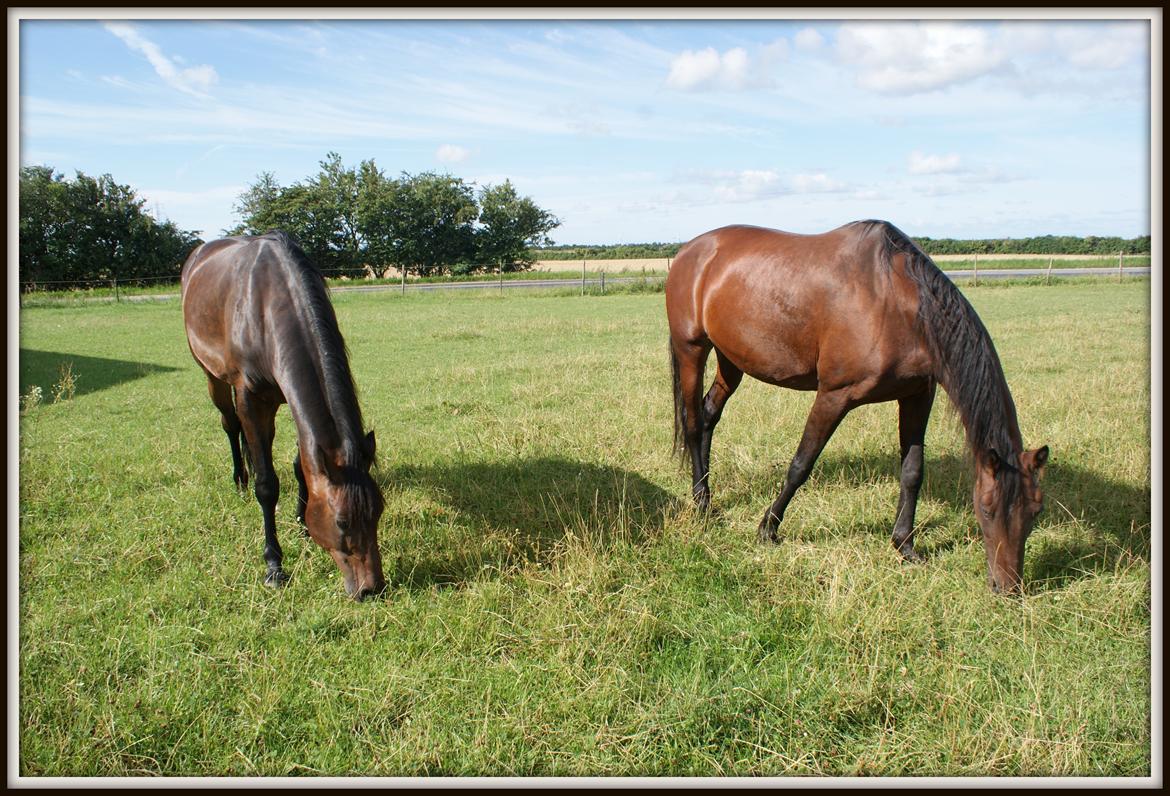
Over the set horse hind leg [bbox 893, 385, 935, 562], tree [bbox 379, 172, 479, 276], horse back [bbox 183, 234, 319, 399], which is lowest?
horse hind leg [bbox 893, 385, 935, 562]

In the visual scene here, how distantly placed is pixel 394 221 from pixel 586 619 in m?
37.7

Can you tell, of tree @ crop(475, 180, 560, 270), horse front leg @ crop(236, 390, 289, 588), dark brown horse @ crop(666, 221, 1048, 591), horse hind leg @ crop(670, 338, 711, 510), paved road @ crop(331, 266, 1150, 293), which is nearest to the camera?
dark brown horse @ crop(666, 221, 1048, 591)

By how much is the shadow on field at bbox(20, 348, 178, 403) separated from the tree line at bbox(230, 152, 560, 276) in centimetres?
1933

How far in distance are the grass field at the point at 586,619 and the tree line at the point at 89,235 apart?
24595 millimetres

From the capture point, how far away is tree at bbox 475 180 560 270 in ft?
153

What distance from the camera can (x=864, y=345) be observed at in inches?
167

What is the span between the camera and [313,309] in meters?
3.97

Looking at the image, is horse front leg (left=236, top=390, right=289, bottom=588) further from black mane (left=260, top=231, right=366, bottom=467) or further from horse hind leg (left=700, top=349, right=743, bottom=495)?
horse hind leg (left=700, top=349, right=743, bottom=495)

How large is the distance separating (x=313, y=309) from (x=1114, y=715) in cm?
441

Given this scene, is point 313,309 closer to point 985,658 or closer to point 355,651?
point 355,651

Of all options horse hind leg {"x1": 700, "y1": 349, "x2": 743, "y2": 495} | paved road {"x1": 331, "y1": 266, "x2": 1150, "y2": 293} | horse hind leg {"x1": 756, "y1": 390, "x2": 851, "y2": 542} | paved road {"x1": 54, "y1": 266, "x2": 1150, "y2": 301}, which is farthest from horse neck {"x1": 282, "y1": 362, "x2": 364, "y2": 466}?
paved road {"x1": 331, "y1": 266, "x2": 1150, "y2": 293}

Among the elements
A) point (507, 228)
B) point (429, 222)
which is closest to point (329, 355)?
point (429, 222)

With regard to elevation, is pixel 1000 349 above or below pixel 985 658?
above

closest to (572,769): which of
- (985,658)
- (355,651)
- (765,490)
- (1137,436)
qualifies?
(355,651)
